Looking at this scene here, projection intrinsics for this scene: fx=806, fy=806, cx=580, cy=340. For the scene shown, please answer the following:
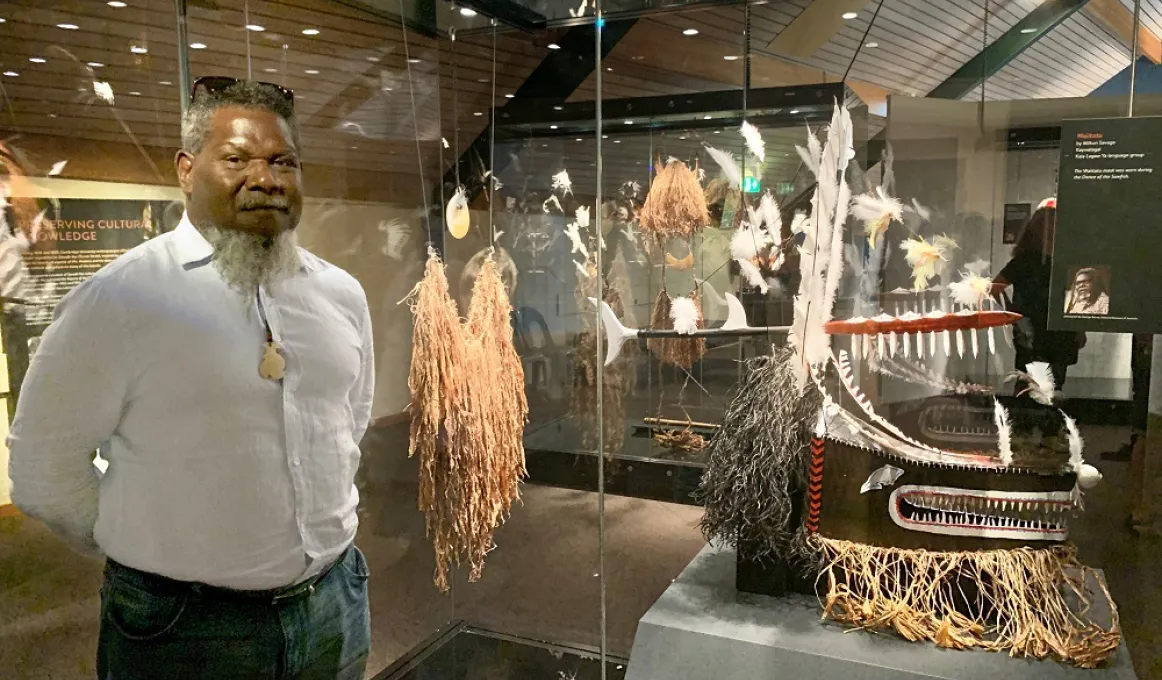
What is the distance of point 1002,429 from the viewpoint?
2139mm

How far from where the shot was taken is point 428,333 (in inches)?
96.3

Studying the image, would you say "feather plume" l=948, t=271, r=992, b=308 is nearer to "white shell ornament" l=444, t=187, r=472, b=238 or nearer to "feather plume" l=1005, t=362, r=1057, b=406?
"feather plume" l=1005, t=362, r=1057, b=406

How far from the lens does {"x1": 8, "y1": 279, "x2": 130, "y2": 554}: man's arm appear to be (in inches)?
49.3

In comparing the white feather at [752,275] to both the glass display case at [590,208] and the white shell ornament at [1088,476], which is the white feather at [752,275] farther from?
the white shell ornament at [1088,476]

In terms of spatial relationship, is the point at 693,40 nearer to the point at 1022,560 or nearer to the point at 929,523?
the point at 929,523

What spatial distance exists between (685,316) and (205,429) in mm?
1659

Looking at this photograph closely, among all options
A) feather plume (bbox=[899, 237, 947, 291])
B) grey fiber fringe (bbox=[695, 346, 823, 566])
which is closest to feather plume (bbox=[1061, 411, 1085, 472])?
feather plume (bbox=[899, 237, 947, 291])

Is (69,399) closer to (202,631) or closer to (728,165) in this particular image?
(202,631)

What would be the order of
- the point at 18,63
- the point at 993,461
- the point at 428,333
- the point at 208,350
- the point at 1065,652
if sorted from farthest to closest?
the point at 428,333 → the point at 993,461 → the point at 1065,652 → the point at 18,63 → the point at 208,350

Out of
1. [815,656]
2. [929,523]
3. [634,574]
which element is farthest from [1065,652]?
[634,574]

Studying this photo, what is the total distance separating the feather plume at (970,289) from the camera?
2072mm

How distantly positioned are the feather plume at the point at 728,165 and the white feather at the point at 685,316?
0.42 metres

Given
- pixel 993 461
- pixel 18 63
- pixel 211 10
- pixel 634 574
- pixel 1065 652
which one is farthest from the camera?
pixel 634 574

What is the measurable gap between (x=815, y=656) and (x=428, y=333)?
139 centimetres
